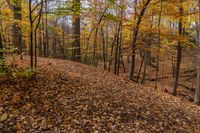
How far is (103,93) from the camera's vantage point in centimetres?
696

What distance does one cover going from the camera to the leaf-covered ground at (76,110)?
4613 millimetres

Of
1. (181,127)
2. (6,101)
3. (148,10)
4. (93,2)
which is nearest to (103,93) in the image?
(181,127)

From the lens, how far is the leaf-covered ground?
4.61m

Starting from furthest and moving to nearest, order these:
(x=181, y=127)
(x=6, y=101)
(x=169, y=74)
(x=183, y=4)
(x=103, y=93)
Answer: (x=169, y=74), (x=183, y=4), (x=103, y=93), (x=181, y=127), (x=6, y=101)

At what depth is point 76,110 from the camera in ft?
17.5

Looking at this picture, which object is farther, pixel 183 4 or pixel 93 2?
pixel 93 2

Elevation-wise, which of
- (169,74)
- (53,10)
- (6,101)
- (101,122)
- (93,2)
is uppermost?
(93,2)

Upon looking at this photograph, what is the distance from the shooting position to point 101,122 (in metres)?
4.96

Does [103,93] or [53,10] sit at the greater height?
[53,10]

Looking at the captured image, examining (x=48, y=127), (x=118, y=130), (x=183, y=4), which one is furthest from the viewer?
(x=183, y=4)

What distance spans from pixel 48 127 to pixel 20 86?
211cm

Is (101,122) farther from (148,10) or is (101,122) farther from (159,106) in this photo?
(148,10)

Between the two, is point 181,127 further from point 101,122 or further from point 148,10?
point 148,10

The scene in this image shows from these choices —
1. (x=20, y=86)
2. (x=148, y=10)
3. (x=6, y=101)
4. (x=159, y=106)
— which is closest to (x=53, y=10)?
(x=20, y=86)
